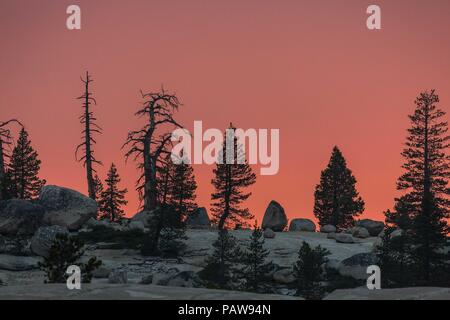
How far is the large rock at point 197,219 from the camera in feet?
160

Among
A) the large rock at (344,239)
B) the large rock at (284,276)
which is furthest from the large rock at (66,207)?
the large rock at (344,239)

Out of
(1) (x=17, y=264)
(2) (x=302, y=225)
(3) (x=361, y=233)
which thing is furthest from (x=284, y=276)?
(2) (x=302, y=225)

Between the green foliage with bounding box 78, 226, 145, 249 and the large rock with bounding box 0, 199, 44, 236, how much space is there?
311 centimetres

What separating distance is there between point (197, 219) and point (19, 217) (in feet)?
47.4

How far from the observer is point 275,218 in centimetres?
5006

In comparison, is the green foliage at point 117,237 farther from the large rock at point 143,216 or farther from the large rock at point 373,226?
the large rock at point 373,226

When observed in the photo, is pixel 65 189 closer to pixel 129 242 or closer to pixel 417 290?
pixel 129 242

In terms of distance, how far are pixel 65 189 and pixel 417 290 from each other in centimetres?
3545

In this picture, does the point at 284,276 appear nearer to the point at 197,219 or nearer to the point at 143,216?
the point at 143,216

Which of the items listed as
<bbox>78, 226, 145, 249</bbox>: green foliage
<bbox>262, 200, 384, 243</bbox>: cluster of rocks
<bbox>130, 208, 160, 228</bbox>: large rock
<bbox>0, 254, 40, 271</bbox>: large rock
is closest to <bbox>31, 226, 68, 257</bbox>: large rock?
<bbox>0, 254, 40, 271</bbox>: large rock

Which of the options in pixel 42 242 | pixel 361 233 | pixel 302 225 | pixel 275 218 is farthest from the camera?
pixel 302 225

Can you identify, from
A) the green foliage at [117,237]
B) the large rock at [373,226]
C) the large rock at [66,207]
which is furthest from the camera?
the large rock at [373,226]

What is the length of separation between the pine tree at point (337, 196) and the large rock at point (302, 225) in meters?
6.66
